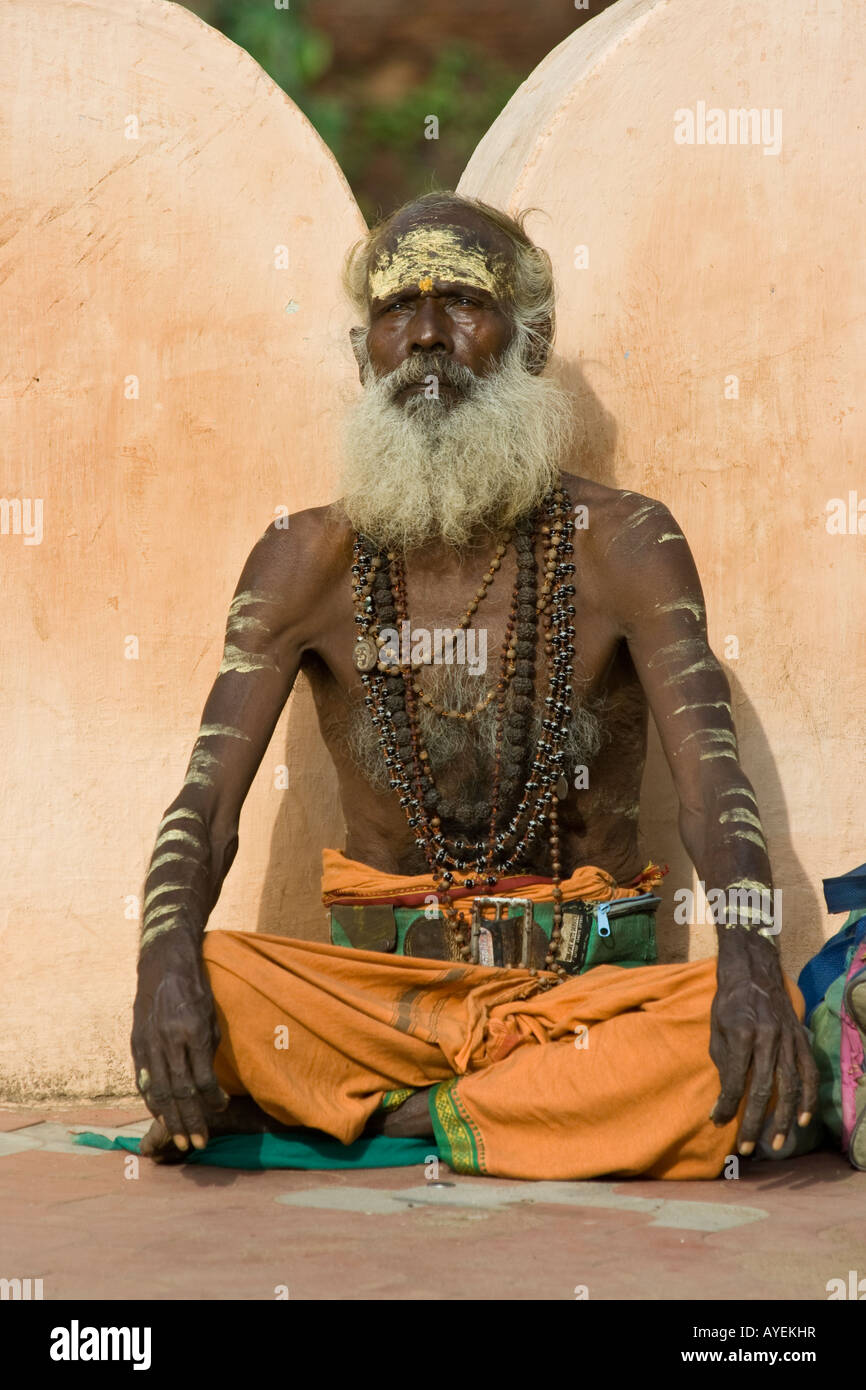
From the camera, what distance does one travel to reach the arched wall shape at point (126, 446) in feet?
15.4

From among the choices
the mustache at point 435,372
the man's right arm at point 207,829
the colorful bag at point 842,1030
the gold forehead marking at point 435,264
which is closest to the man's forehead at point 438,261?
the gold forehead marking at point 435,264

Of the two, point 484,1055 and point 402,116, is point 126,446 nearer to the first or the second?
point 484,1055

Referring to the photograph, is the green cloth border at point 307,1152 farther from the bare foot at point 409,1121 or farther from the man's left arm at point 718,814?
the man's left arm at point 718,814

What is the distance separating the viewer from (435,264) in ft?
14.1

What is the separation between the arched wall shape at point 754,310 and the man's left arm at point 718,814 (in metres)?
0.78

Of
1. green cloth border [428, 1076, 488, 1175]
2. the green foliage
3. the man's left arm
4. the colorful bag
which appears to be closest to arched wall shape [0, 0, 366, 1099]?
the man's left arm

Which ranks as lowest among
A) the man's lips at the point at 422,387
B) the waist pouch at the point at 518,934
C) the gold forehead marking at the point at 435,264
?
the waist pouch at the point at 518,934

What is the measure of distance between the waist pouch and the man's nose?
55.2 inches

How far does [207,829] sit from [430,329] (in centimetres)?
137

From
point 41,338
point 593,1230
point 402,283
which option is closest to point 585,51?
point 402,283

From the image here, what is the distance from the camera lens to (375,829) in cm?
436

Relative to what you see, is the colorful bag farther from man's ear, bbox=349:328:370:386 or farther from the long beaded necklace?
man's ear, bbox=349:328:370:386

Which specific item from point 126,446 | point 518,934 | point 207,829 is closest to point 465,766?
point 518,934

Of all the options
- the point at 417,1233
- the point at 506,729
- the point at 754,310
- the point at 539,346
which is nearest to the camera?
the point at 417,1233
